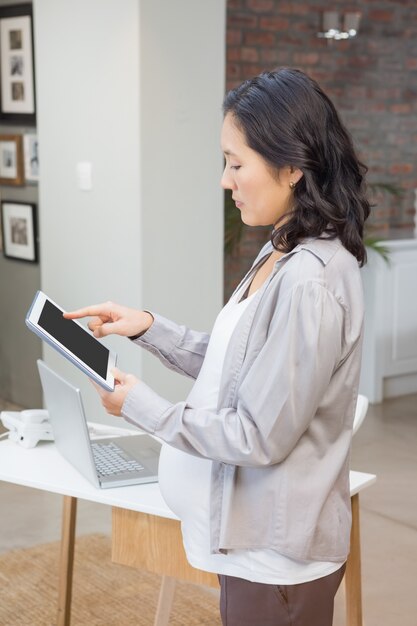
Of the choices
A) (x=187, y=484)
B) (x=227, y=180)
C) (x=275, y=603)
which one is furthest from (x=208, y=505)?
(x=227, y=180)

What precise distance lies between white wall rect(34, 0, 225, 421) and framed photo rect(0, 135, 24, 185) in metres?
0.59

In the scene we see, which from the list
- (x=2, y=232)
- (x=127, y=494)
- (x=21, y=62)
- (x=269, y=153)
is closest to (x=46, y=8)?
(x=21, y=62)

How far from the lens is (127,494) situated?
215cm

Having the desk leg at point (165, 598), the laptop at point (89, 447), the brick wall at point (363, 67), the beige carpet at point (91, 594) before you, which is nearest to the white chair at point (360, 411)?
the laptop at point (89, 447)

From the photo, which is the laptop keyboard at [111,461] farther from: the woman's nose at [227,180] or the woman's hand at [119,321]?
the woman's nose at [227,180]

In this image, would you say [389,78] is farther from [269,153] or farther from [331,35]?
[269,153]

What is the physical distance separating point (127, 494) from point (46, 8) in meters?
3.10

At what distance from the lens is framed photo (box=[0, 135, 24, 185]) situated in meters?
5.25

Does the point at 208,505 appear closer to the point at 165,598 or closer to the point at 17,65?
the point at 165,598

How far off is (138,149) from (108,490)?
232cm

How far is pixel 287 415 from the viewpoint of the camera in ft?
4.61

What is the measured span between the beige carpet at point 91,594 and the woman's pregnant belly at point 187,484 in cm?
145

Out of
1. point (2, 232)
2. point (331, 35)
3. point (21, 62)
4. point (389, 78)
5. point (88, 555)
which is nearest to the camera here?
point (88, 555)

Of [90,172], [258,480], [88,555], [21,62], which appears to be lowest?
[88,555]
